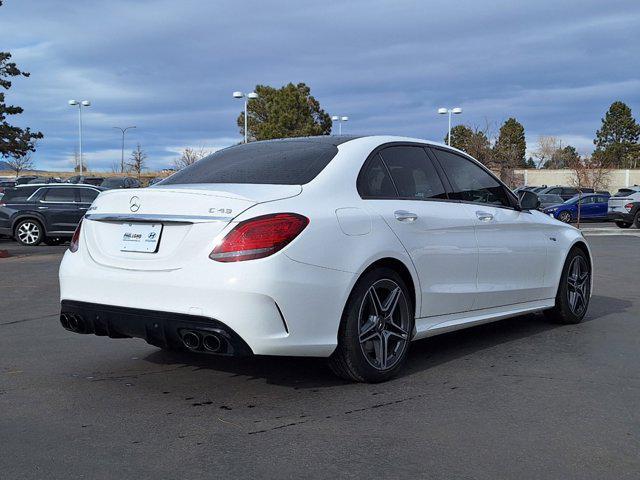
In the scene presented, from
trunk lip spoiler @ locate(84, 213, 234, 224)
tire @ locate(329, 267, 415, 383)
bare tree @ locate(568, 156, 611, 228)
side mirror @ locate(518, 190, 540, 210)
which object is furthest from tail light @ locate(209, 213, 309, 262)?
bare tree @ locate(568, 156, 611, 228)

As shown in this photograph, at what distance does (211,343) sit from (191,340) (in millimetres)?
120

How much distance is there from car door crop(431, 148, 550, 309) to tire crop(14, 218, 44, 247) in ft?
49.7

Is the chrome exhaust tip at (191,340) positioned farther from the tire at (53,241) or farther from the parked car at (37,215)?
the tire at (53,241)

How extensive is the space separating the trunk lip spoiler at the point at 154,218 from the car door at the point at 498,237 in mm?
2199

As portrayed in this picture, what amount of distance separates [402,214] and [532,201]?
2.09 m

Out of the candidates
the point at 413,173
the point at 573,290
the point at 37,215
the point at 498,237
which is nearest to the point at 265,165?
the point at 413,173

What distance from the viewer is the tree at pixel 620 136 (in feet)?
286

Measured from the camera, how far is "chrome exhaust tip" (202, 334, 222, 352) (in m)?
4.06

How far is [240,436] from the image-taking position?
371cm

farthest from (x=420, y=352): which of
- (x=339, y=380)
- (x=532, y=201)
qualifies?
(x=532, y=201)

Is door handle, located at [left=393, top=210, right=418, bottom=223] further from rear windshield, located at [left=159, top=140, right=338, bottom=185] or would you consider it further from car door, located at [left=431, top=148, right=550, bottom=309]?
car door, located at [left=431, top=148, right=550, bottom=309]

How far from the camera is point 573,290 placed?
707 centimetres

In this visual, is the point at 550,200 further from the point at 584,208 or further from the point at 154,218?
the point at 154,218

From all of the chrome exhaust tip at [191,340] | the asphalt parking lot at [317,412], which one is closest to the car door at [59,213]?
the asphalt parking lot at [317,412]
